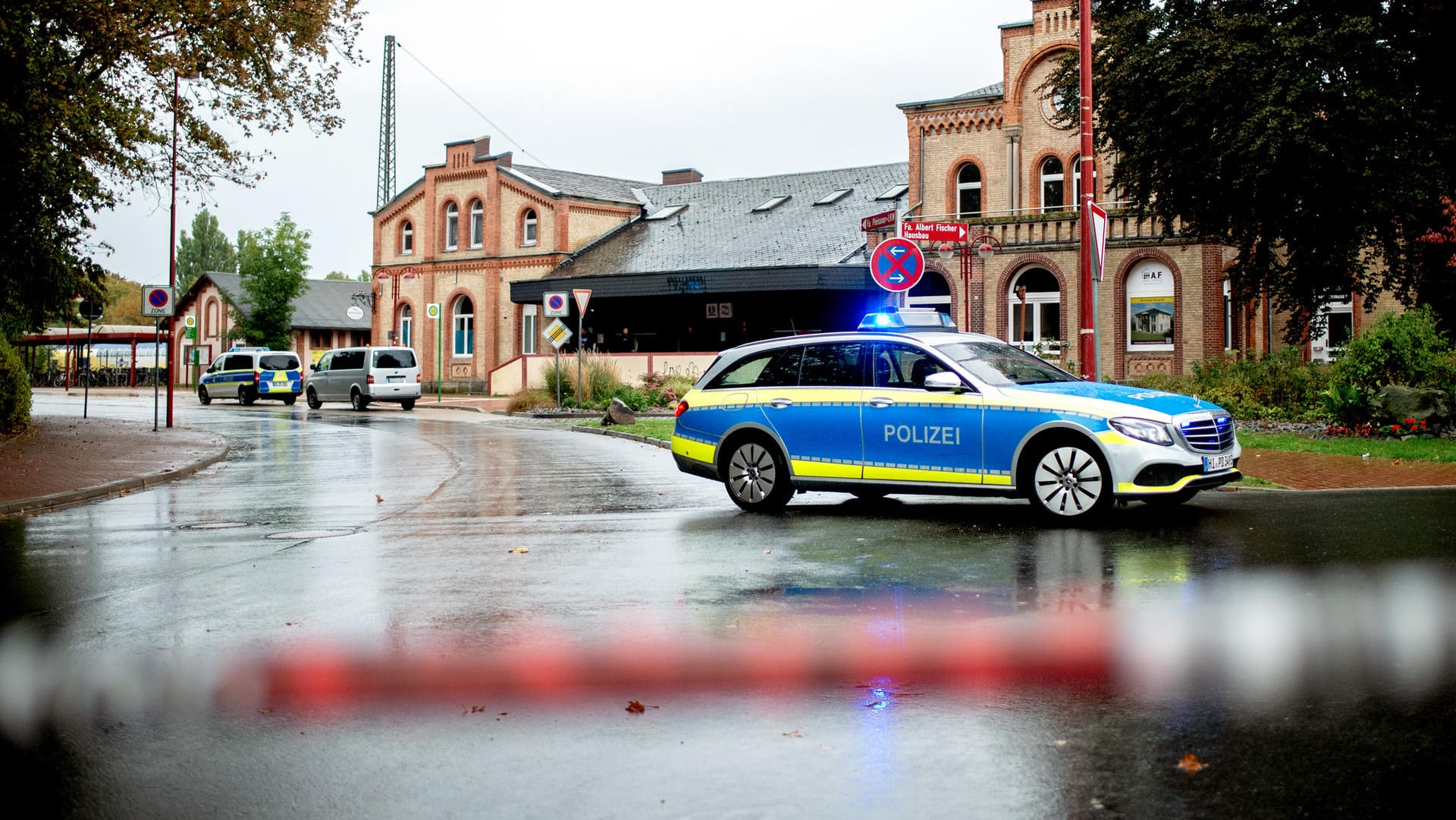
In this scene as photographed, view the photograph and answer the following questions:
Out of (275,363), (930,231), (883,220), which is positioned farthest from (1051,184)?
(275,363)

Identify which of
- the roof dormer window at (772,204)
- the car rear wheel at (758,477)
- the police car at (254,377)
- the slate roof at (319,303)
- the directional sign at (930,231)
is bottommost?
the car rear wheel at (758,477)

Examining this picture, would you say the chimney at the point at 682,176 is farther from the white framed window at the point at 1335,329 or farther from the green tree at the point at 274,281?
the white framed window at the point at 1335,329

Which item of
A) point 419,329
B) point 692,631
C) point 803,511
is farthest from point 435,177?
point 692,631

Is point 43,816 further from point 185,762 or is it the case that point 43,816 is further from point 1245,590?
point 1245,590

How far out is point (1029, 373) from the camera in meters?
11.1

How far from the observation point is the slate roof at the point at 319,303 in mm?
74375

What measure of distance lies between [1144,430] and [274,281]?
64379 mm

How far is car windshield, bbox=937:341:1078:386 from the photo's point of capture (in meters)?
10.8

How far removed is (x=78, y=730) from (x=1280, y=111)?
21.3 meters

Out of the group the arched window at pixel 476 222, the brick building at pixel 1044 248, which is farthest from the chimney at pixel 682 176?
the brick building at pixel 1044 248

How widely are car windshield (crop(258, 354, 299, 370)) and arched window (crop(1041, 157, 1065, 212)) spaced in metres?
28.1

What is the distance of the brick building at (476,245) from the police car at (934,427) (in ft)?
129

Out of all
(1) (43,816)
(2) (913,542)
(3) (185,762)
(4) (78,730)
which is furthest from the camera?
(2) (913,542)

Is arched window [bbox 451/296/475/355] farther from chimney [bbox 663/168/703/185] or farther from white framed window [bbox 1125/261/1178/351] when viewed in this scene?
white framed window [bbox 1125/261/1178/351]
